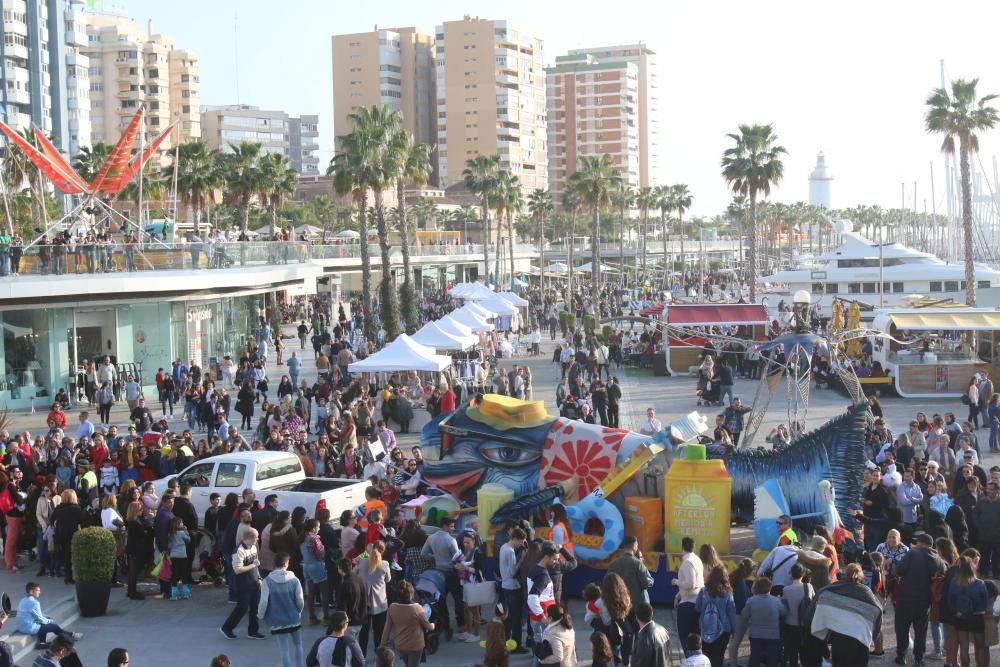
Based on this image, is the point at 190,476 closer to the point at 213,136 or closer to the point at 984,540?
the point at 984,540

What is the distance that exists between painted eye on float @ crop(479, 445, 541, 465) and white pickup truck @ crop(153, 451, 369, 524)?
253 cm

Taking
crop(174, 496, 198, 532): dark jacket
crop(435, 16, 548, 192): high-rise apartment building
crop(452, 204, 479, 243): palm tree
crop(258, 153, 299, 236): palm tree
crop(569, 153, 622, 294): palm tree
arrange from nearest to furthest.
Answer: crop(174, 496, 198, 532): dark jacket
crop(258, 153, 299, 236): palm tree
crop(569, 153, 622, 294): palm tree
crop(452, 204, 479, 243): palm tree
crop(435, 16, 548, 192): high-rise apartment building

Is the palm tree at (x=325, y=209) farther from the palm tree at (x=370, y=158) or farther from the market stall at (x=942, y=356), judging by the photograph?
the market stall at (x=942, y=356)

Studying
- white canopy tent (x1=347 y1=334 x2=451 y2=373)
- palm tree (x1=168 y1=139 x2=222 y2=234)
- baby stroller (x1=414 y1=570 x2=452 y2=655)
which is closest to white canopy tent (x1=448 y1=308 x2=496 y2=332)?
white canopy tent (x1=347 y1=334 x2=451 y2=373)

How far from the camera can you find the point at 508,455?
14883 millimetres

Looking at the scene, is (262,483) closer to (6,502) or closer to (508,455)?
(6,502)

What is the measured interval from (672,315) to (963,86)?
70.6 feet

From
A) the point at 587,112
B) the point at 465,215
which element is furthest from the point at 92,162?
the point at 587,112

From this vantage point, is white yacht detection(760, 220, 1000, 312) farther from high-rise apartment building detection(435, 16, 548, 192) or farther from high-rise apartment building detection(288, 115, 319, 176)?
high-rise apartment building detection(288, 115, 319, 176)

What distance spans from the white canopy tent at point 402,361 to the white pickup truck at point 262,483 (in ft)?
33.5

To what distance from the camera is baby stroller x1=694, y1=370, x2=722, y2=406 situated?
1191 inches

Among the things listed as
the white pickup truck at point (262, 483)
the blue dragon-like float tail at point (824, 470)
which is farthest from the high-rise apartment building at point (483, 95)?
the blue dragon-like float tail at point (824, 470)

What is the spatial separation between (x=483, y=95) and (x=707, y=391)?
127682 millimetres

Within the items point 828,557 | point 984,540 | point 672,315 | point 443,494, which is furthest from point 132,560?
point 672,315
